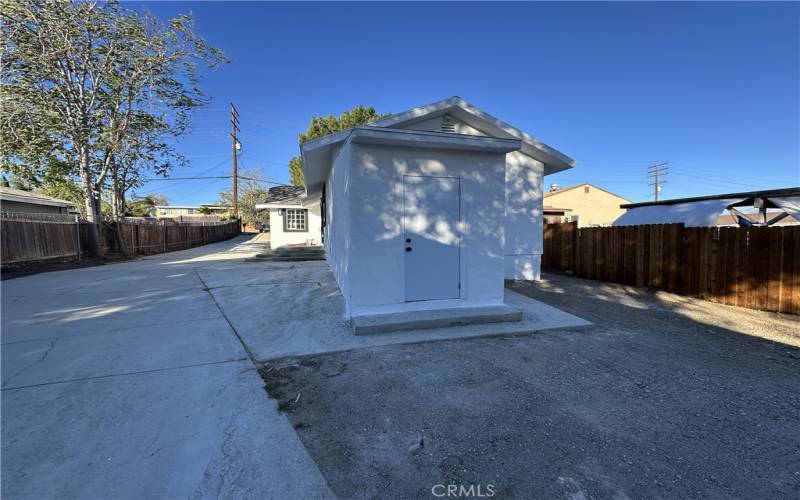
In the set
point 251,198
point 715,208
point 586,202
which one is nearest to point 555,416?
point 715,208

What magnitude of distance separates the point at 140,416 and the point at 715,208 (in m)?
13.6

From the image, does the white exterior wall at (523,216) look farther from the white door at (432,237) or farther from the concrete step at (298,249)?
the concrete step at (298,249)

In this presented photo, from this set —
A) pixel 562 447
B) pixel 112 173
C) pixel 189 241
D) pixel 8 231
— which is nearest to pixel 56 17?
pixel 112 173

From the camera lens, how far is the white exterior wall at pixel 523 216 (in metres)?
9.19

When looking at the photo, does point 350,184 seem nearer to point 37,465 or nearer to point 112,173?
point 37,465

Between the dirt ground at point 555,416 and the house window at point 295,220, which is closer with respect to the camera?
the dirt ground at point 555,416

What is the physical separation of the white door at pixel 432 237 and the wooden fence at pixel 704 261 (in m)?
5.55

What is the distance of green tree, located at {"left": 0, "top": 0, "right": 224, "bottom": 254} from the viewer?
12.0 m

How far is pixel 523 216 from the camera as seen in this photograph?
9336 mm

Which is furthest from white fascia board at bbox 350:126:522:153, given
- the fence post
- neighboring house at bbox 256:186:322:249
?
the fence post

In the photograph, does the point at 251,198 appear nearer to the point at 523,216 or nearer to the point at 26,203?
the point at 26,203

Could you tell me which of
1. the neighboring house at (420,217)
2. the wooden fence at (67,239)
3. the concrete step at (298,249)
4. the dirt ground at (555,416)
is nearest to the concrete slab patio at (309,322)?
the dirt ground at (555,416)

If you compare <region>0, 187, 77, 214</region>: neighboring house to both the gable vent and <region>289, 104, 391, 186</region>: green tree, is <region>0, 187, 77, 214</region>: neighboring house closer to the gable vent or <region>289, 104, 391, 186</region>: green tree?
<region>289, 104, 391, 186</region>: green tree

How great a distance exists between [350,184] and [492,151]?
237 centimetres
